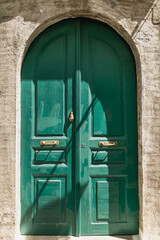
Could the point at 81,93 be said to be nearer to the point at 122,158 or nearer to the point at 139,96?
the point at 139,96

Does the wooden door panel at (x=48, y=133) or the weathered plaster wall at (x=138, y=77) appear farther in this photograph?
the wooden door panel at (x=48, y=133)

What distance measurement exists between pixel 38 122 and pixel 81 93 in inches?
29.7

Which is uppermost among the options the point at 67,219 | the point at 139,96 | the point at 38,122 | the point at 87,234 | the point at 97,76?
the point at 97,76

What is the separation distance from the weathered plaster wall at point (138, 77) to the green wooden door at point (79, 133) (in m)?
0.17

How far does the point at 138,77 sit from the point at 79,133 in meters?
1.16

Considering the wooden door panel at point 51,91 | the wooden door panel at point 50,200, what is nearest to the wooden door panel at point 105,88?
the wooden door panel at point 51,91

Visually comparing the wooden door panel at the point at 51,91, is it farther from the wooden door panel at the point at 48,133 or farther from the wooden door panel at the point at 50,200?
the wooden door panel at the point at 50,200

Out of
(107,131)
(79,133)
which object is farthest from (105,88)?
(79,133)

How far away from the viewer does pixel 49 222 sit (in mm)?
3445

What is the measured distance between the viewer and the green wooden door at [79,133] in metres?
3.46

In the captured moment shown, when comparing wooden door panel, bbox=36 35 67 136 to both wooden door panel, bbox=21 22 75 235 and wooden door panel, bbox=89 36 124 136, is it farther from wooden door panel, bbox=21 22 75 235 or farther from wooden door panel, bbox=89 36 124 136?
wooden door panel, bbox=89 36 124 136

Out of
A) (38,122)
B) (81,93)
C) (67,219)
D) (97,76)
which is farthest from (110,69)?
(67,219)

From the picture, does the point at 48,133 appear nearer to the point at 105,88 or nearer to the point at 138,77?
the point at 105,88

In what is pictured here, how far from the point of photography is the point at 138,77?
3.44 metres
